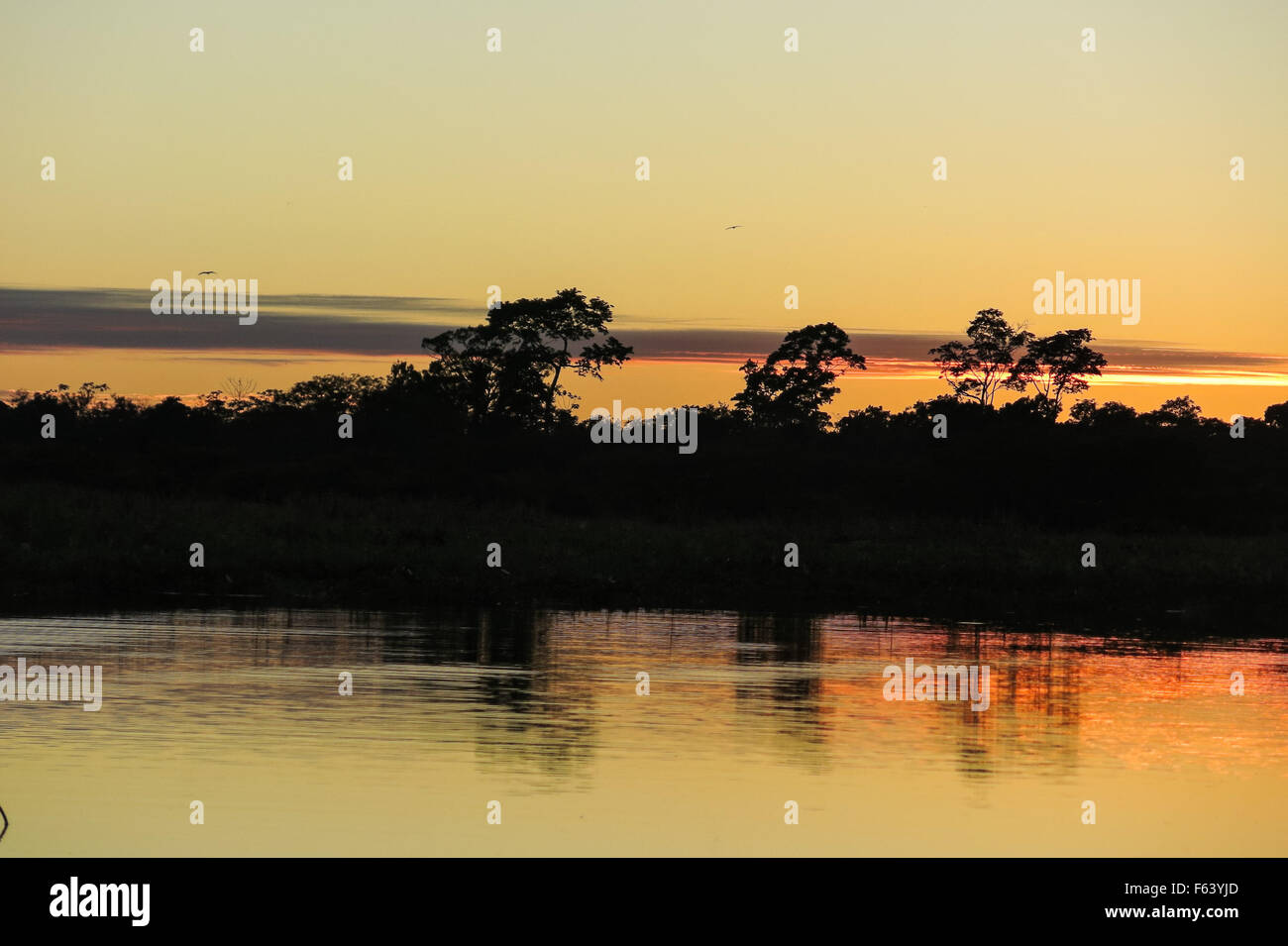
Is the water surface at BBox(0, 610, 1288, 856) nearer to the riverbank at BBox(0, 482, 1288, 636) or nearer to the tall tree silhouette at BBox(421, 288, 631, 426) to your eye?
the riverbank at BBox(0, 482, 1288, 636)

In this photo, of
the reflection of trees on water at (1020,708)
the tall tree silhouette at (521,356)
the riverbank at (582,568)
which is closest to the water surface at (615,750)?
the reflection of trees on water at (1020,708)

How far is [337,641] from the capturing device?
2767 cm

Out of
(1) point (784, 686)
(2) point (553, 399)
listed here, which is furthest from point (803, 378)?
(1) point (784, 686)

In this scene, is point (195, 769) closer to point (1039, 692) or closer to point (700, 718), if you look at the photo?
point (700, 718)

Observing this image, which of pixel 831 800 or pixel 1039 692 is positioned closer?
pixel 831 800

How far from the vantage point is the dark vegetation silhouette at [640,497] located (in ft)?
128

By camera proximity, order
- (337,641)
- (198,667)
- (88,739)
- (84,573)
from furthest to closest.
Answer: (84,573) < (337,641) < (198,667) < (88,739)

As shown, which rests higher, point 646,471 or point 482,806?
point 646,471

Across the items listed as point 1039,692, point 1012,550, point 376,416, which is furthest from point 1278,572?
point 376,416

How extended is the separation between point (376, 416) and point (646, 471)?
20831mm

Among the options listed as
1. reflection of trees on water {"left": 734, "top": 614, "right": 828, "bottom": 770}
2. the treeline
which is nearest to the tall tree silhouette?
the treeline

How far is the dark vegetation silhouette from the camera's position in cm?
3903

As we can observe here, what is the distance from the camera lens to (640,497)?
219 feet
